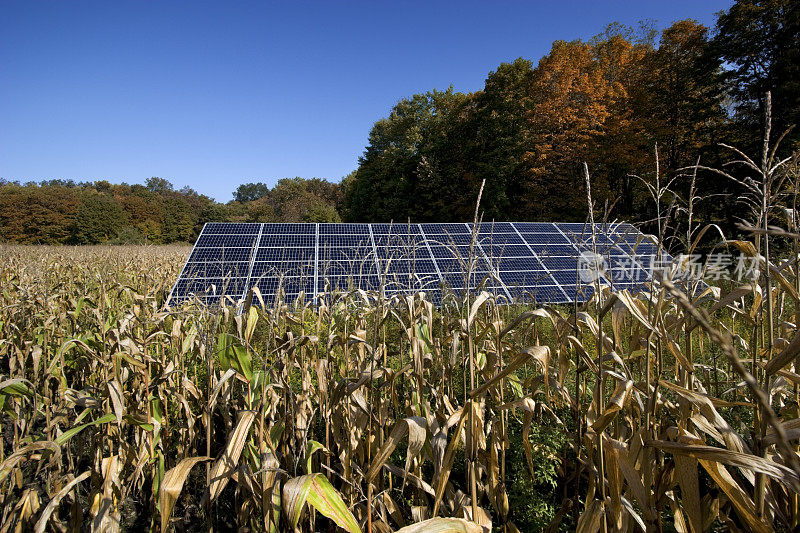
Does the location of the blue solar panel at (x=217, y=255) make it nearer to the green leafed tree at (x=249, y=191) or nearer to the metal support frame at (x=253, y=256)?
the metal support frame at (x=253, y=256)

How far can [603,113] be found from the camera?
19281 millimetres

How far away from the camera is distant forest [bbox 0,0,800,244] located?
1504cm

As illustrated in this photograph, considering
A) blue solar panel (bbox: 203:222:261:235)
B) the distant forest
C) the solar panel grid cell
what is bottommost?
the solar panel grid cell

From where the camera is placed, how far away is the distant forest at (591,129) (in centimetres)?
1504

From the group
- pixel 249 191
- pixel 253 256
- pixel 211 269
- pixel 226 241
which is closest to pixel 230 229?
pixel 226 241

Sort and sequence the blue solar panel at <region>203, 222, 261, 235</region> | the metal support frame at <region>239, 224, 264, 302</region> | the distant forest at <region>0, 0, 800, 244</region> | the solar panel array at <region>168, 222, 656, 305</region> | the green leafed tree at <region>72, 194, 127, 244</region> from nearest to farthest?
the metal support frame at <region>239, 224, 264, 302</region>, the solar panel array at <region>168, 222, 656, 305</region>, the blue solar panel at <region>203, 222, 261, 235</region>, the distant forest at <region>0, 0, 800, 244</region>, the green leafed tree at <region>72, 194, 127, 244</region>

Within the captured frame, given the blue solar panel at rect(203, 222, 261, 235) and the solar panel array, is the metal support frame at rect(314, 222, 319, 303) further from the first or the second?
the blue solar panel at rect(203, 222, 261, 235)

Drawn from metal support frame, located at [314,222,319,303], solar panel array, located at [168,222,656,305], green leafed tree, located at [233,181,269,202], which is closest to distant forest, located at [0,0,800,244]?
solar panel array, located at [168,222,656,305]

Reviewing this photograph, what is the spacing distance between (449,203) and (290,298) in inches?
830

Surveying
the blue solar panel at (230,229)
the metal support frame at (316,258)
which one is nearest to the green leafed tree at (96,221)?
the blue solar panel at (230,229)

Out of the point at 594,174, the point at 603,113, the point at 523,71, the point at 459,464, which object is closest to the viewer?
the point at 459,464

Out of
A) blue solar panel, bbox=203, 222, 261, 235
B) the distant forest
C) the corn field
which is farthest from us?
the distant forest

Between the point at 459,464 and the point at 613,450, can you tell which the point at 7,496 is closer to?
the point at 459,464

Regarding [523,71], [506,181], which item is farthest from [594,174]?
[523,71]
